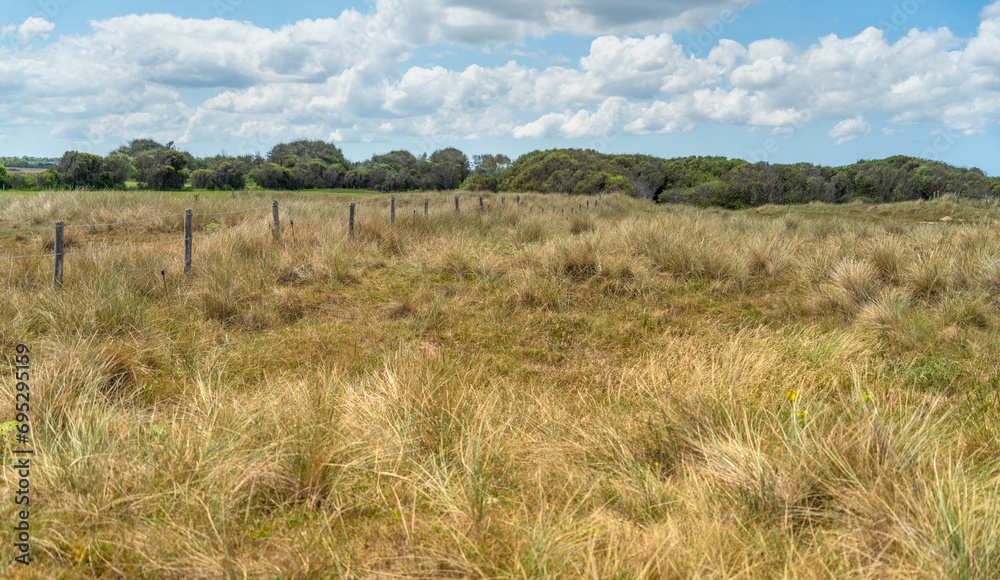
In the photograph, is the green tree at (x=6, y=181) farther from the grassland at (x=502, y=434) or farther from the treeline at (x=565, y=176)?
the grassland at (x=502, y=434)

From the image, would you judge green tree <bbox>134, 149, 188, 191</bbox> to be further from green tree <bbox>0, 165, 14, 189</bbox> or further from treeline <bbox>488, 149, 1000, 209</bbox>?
treeline <bbox>488, 149, 1000, 209</bbox>

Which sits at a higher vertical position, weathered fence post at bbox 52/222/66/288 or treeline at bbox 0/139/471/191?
treeline at bbox 0/139/471/191

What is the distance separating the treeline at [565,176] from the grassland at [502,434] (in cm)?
→ 3103

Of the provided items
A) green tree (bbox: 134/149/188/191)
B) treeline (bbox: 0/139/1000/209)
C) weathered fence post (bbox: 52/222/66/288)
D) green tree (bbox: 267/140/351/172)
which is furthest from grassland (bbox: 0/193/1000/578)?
green tree (bbox: 267/140/351/172)

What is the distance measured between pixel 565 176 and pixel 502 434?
37.5 metres

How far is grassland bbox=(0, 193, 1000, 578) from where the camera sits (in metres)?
2.26

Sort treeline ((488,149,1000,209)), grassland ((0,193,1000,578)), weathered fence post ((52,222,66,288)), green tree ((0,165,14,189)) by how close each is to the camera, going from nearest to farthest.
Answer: grassland ((0,193,1000,578))
weathered fence post ((52,222,66,288))
green tree ((0,165,14,189))
treeline ((488,149,1000,209))

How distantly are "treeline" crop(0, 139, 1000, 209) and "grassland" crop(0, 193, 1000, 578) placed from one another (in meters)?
31.0

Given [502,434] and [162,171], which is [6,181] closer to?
[162,171]

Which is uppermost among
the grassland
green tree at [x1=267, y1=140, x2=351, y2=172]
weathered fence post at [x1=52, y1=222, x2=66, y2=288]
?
green tree at [x1=267, y1=140, x2=351, y2=172]

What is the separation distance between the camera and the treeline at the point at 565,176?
33.0 metres

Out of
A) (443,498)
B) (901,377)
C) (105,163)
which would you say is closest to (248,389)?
(443,498)

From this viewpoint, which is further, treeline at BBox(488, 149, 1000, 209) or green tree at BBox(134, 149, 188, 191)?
treeline at BBox(488, 149, 1000, 209)

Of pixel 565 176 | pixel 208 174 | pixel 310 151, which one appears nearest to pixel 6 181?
pixel 208 174
